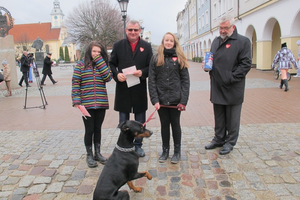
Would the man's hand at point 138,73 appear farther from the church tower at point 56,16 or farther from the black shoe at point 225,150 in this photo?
the church tower at point 56,16

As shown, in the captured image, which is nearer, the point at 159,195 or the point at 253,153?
the point at 159,195

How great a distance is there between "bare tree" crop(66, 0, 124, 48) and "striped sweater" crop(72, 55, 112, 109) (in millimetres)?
25789

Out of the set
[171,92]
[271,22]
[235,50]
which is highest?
[271,22]

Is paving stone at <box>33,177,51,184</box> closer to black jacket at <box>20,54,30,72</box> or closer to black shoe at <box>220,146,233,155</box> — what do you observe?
black shoe at <box>220,146,233,155</box>

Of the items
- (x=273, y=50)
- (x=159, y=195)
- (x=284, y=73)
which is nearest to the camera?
(x=159, y=195)

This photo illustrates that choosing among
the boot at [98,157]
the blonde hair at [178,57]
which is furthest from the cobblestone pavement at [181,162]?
the blonde hair at [178,57]

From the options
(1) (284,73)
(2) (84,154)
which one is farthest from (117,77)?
(1) (284,73)

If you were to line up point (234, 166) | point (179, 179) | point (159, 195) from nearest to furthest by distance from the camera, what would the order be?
point (159, 195) < point (179, 179) < point (234, 166)

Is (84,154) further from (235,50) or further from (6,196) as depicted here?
(235,50)

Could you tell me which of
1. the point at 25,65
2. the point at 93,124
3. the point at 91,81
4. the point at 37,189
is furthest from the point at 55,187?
the point at 25,65

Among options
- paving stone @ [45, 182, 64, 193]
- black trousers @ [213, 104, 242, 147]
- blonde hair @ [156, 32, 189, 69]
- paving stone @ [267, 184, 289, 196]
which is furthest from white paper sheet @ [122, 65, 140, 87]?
paving stone @ [267, 184, 289, 196]

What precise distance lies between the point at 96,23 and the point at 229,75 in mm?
28926

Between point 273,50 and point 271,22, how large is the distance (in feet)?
12.4

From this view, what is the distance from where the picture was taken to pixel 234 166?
3756 millimetres
